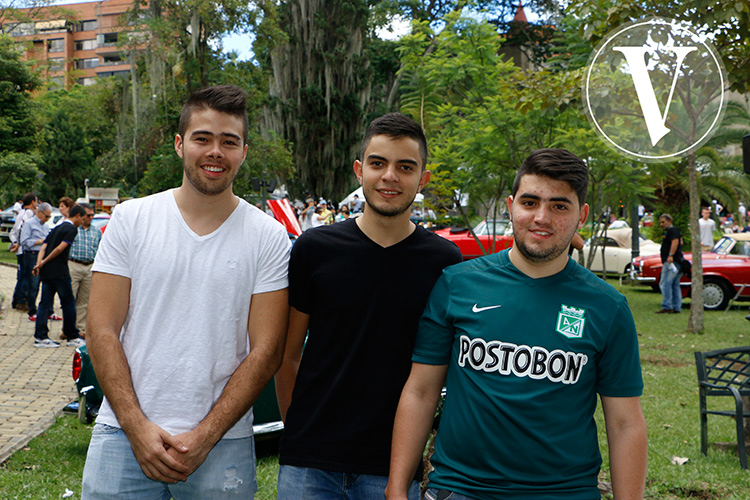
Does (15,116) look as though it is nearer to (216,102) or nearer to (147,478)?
(216,102)

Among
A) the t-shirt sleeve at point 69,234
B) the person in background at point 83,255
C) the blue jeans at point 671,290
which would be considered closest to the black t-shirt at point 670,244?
the blue jeans at point 671,290

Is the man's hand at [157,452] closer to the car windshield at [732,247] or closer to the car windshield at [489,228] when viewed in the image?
the car windshield at [489,228]

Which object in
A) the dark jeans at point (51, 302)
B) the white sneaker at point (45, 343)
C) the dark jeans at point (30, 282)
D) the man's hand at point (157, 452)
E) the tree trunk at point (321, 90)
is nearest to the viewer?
the man's hand at point (157, 452)

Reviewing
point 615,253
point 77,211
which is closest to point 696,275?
point 615,253

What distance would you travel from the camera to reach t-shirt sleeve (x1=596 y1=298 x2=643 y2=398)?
240 centimetres

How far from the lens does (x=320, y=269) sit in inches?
108

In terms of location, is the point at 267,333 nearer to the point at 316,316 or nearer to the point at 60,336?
the point at 316,316

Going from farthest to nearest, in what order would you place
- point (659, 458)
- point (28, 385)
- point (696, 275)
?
point (696, 275) < point (28, 385) < point (659, 458)

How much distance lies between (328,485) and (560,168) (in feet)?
4.49

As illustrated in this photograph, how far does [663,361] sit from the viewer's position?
34.1ft

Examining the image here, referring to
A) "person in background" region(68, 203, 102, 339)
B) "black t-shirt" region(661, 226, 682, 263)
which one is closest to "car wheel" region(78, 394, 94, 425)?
"person in background" region(68, 203, 102, 339)

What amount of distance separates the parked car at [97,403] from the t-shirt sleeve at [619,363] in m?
3.32

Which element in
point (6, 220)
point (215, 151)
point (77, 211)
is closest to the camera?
point (215, 151)

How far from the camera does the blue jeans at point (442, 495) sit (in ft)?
7.71
